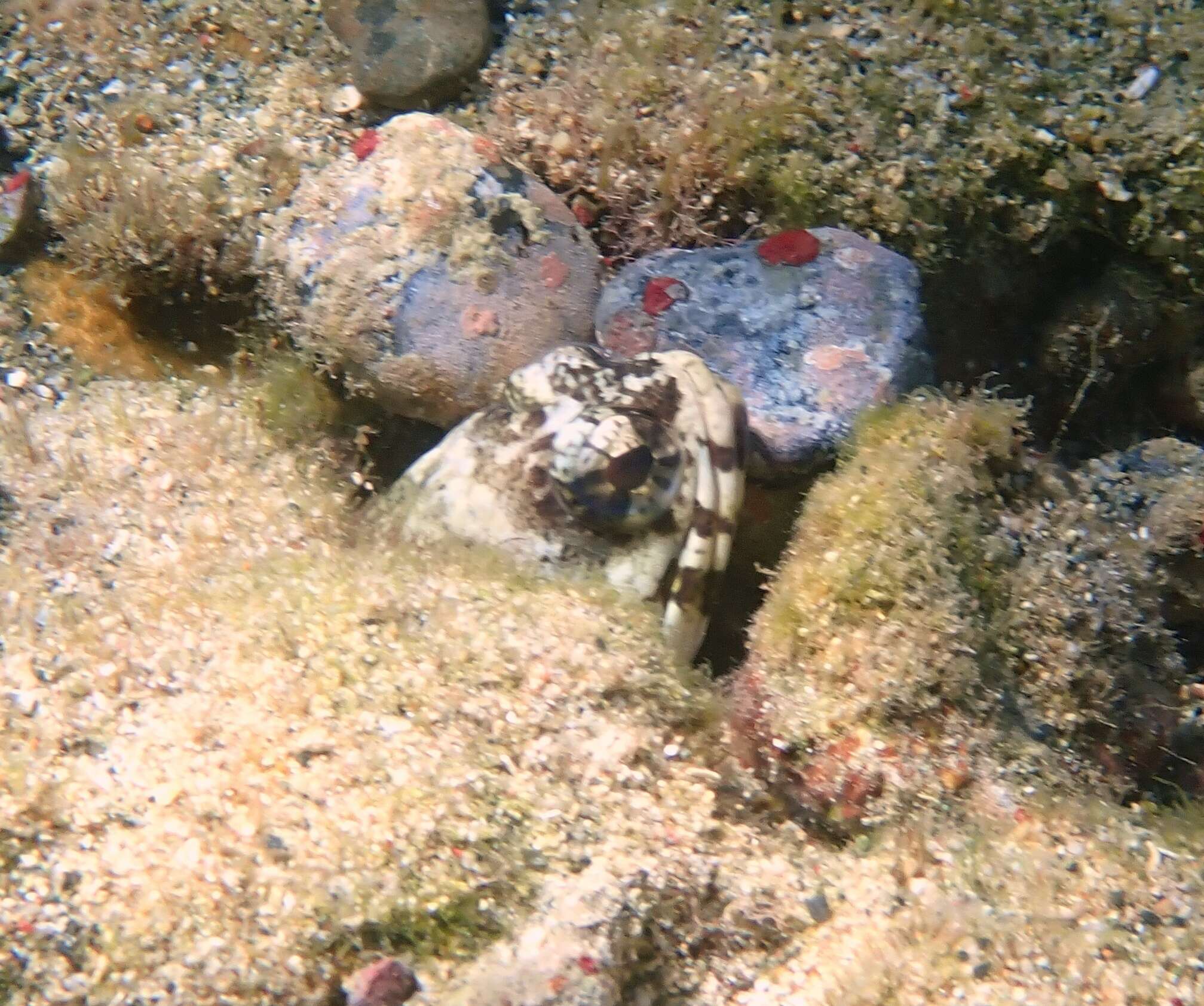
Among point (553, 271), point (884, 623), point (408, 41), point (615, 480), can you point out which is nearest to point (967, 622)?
point (884, 623)

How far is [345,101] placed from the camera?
3.69 meters

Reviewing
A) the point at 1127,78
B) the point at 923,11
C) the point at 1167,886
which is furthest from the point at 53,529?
the point at 1127,78

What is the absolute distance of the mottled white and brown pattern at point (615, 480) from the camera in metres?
2.76

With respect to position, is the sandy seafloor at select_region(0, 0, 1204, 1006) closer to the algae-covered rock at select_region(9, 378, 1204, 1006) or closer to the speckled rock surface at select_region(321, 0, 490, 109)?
the algae-covered rock at select_region(9, 378, 1204, 1006)

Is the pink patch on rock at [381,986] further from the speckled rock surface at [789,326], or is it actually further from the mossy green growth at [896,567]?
the speckled rock surface at [789,326]

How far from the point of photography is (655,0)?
138 inches

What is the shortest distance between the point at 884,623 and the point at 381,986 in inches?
67.4

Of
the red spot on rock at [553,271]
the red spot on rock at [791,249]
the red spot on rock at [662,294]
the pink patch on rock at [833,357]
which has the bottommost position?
the pink patch on rock at [833,357]

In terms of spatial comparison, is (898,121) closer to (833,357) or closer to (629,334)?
(833,357)

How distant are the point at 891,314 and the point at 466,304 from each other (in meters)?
1.65

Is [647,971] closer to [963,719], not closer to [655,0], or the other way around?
A: [963,719]

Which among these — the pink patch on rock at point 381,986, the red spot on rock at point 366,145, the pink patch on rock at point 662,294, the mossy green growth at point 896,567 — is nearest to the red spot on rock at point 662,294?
the pink patch on rock at point 662,294

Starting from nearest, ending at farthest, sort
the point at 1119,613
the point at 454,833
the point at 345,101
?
the point at 454,833 → the point at 1119,613 → the point at 345,101

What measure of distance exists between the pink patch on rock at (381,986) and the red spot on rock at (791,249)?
9.07 feet
